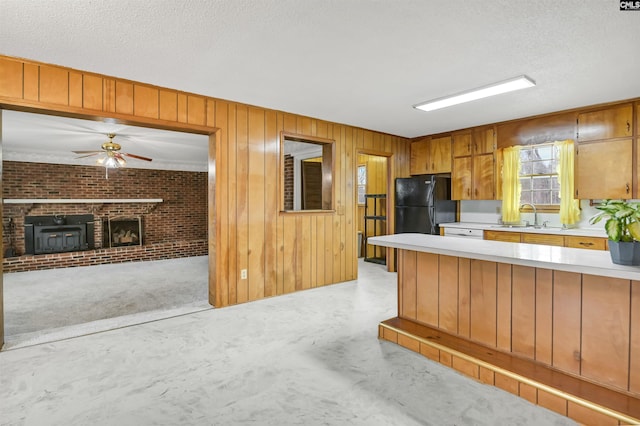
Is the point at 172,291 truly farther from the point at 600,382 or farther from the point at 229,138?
the point at 600,382

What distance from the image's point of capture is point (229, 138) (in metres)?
3.71

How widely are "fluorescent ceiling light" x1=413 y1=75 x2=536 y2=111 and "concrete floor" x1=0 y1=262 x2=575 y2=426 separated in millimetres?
2506

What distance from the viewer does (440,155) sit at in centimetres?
538

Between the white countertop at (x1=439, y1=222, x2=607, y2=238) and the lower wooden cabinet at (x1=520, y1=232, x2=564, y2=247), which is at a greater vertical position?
the white countertop at (x1=439, y1=222, x2=607, y2=238)

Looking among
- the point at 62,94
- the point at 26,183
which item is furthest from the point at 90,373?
the point at 26,183

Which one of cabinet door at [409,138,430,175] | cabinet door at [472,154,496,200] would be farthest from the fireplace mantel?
cabinet door at [472,154,496,200]

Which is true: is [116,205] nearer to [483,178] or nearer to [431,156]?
[431,156]

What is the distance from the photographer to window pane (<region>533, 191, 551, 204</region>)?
4.56m

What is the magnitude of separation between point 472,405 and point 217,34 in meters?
2.87

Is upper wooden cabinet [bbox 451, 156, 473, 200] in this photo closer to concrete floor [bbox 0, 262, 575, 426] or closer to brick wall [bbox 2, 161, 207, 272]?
concrete floor [bbox 0, 262, 575, 426]

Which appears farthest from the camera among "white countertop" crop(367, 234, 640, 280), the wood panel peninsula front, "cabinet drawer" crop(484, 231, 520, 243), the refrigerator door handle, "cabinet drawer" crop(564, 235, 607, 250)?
the refrigerator door handle

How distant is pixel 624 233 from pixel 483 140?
11.2 feet

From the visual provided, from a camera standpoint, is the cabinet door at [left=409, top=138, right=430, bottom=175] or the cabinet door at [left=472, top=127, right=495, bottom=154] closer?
the cabinet door at [left=472, top=127, right=495, bottom=154]

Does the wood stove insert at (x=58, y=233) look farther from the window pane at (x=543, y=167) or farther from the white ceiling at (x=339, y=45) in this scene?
the window pane at (x=543, y=167)
